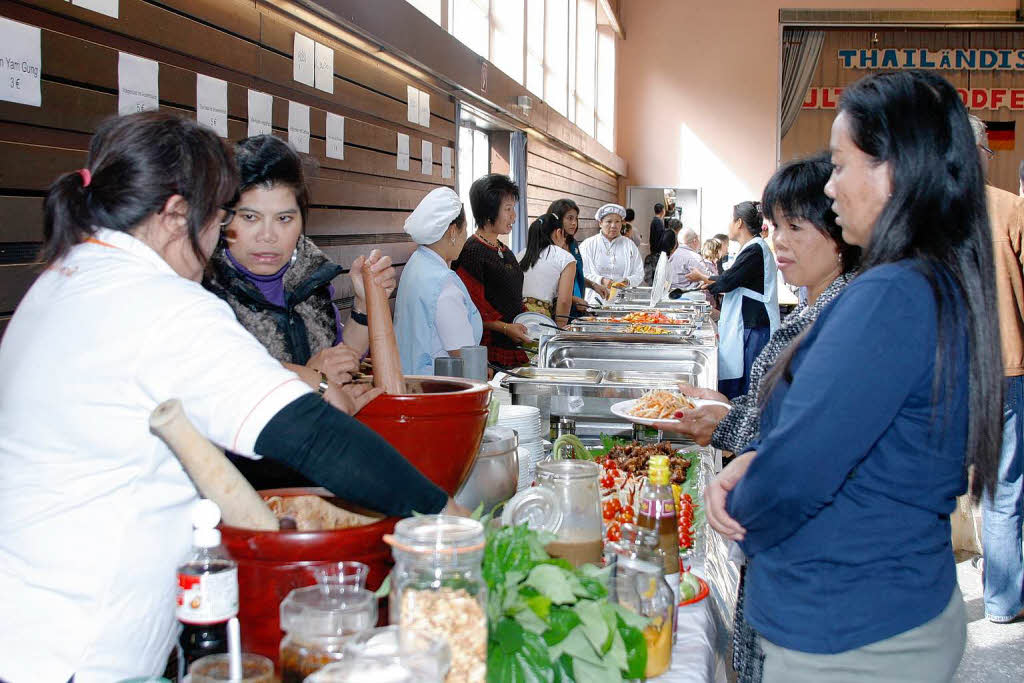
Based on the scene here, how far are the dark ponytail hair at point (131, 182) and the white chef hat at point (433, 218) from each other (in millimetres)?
2498

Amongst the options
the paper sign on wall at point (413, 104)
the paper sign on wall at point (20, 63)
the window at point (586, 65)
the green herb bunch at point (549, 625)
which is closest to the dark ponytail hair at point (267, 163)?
the paper sign on wall at point (20, 63)

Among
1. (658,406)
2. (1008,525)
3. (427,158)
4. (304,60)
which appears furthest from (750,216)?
(658,406)

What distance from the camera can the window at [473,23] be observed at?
7.09m

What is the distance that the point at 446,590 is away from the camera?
3.16 ft

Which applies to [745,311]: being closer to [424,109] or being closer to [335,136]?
[424,109]

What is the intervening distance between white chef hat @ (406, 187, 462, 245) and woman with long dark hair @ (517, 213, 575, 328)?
2320 millimetres

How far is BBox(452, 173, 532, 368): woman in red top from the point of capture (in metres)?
4.59

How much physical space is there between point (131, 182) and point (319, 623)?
0.60m

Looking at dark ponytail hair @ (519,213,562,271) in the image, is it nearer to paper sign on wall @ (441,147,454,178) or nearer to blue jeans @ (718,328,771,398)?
paper sign on wall @ (441,147,454,178)

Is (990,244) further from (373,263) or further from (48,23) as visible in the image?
(48,23)

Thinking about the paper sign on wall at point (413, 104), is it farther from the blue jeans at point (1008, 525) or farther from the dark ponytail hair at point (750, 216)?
the blue jeans at point (1008, 525)

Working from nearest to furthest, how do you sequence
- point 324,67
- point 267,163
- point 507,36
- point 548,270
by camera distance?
1. point 267,163
2. point 324,67
3. point 548,270
4. point 507,36

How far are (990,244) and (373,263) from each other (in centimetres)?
105

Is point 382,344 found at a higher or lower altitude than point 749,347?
higher
